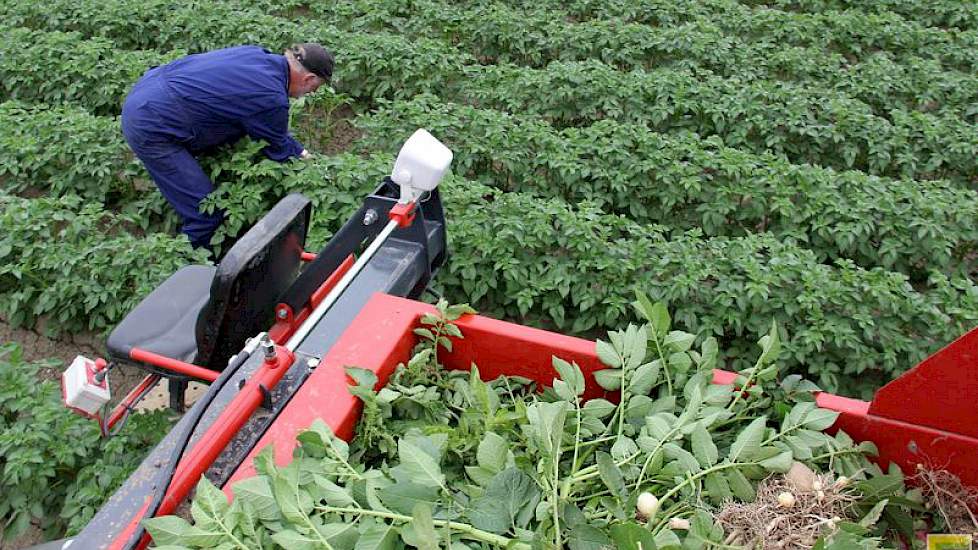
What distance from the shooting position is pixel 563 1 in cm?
698

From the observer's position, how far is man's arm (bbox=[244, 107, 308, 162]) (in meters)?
4.00

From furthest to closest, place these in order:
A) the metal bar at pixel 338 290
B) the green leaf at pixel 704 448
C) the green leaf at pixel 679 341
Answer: the metal bar at pixel 338 290
the green leaf at pixel 679 341
the green leaf at pixel 704 448

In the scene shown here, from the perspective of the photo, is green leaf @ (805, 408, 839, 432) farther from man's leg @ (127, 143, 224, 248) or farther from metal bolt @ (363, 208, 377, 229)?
man's leg @ (127, 143, 224, 248)

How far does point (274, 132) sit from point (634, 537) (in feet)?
11.2

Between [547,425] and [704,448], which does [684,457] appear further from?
[547,425]

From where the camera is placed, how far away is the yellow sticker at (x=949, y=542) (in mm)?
1552

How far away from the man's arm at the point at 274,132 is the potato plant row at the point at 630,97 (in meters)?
1.33

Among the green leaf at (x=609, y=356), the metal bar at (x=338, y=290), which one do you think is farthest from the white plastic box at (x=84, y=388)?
the green leaf at (x=609, y=356)

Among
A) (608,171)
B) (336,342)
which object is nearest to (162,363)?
(336,342)

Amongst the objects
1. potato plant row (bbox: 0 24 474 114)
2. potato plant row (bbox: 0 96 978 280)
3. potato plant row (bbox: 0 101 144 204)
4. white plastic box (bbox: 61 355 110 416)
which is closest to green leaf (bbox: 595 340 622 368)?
white plastic box (bbox: 61 355 110 416)

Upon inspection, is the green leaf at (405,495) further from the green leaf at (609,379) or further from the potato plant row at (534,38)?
the potato plant row at (534,38)

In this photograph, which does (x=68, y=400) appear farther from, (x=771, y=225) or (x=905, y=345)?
(x=771, y=225)

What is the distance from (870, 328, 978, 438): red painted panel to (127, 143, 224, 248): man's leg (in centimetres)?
346

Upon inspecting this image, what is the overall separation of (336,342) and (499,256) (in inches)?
65.0
